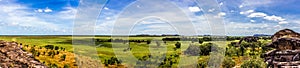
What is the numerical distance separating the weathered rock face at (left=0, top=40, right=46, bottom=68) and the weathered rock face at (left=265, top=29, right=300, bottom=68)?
54.2 metres

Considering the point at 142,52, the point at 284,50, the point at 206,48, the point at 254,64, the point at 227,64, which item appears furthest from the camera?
the point at 206,48

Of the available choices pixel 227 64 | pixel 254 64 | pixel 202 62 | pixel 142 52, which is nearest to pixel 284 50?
pixel 254 64

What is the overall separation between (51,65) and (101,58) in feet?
43.0

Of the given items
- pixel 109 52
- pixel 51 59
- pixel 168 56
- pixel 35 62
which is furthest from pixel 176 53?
pixel 35 62

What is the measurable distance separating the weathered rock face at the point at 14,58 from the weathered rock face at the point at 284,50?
2133 inches

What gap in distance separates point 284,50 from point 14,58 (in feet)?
216

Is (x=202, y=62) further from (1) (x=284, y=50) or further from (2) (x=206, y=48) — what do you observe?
(1) (x=284, y=50)

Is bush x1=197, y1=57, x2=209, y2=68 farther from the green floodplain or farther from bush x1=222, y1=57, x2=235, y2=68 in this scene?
bush x1=222, y1=57, x2=235, y2=68

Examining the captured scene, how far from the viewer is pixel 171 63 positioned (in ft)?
301

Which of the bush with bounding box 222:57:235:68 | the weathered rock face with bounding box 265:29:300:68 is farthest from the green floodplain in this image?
the weathered rock face with bounding box 265:29:300:68

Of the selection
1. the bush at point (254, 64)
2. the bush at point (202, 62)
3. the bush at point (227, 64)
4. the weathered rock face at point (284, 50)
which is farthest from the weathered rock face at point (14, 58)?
the weathered rock face at point (284, 50)

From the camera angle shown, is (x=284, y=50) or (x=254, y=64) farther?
(x=284, y=50)

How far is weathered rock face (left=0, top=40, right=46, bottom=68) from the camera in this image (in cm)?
6283

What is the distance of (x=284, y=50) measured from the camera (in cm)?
9881
